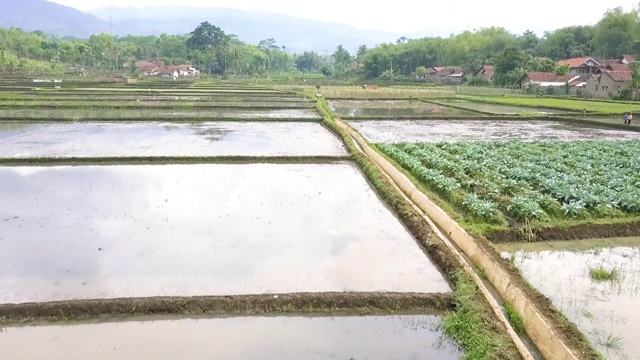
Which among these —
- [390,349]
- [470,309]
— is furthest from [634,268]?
[390,349]

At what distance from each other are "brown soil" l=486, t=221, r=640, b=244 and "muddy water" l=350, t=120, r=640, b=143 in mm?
11211

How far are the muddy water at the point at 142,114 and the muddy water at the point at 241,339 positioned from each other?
2077cm

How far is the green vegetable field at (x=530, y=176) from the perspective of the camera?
10.8m

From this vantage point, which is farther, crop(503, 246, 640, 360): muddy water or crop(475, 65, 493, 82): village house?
crop(475, 65, 493, 82): village house

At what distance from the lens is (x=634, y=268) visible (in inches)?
336

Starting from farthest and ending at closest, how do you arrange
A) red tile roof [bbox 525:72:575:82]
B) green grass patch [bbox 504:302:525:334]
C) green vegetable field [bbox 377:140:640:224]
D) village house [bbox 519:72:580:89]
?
red tile roof [bbox 525:72:575:82], village house [bbox 519:72:580:89], green vegetable field [bbox 377:140:640:224], green grass patch [bbox 504:302:525:334]

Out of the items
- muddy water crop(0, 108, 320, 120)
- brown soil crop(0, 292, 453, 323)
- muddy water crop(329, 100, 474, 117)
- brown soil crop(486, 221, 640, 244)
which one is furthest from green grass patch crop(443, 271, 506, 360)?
muddy water crop(329, 100, 474, 117)

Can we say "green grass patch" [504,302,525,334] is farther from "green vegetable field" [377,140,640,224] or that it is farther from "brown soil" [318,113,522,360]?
"green vegetable field" [377,140,640,224]

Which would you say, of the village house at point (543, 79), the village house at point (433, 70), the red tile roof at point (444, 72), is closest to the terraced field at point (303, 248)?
the village house at point (543, 79)

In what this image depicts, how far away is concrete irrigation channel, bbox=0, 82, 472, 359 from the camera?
6.47 m

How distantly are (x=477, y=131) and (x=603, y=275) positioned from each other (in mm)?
16820

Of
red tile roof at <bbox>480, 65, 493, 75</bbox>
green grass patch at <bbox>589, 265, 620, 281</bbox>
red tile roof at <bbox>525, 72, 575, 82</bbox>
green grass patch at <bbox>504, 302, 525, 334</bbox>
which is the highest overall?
red tile roof at <bbox>480, 65, 493, 75</bbox>

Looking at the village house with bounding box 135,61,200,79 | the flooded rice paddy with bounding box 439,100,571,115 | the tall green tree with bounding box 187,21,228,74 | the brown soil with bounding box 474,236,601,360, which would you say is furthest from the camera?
the tall green tree with bounding box 187,21,228,74

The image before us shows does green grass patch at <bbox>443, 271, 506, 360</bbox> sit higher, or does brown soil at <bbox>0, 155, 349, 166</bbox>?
brown soil at <bbox>0, 155, 349, 166</bbox>
